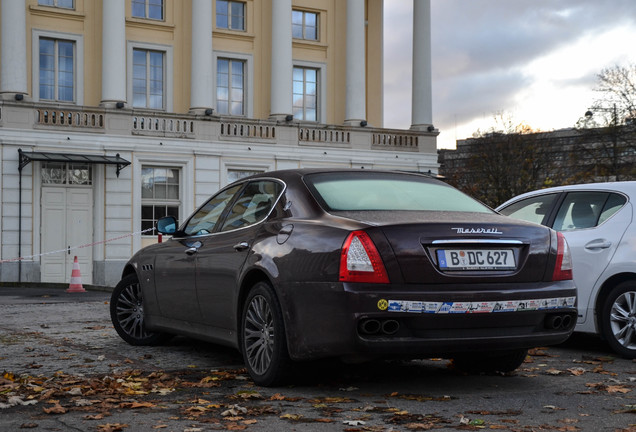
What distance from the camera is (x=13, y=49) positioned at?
32.1m

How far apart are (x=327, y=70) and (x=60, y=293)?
2099 centimetres

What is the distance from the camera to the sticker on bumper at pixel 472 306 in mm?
6246

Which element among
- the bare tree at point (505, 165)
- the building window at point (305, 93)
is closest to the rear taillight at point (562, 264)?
the building window at point (305, 93)

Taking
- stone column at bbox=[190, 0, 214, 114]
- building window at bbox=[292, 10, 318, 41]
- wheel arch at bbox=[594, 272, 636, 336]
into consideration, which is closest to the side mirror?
wheel arch at bbox=[594, 272, 636, 336]

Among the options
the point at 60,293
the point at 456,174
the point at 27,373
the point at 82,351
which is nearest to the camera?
the point at 27,373

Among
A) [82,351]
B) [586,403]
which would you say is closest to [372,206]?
[586,403]

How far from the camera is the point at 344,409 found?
605 cm

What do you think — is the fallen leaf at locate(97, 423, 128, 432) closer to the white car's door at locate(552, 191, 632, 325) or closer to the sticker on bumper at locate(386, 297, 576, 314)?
the sticker on bumper at locate(386, 297, 576, 314)

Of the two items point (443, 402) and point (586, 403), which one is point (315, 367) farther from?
point (586, 403)

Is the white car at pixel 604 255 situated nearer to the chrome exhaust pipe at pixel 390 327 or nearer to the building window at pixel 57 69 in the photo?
the chrome exhaust pipe at pixel 390 327

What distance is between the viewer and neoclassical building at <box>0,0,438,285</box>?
103ft

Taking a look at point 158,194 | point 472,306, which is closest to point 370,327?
point 472,306

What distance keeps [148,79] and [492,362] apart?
99.0ft

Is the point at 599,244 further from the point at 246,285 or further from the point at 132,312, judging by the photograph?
the point at 132,312
